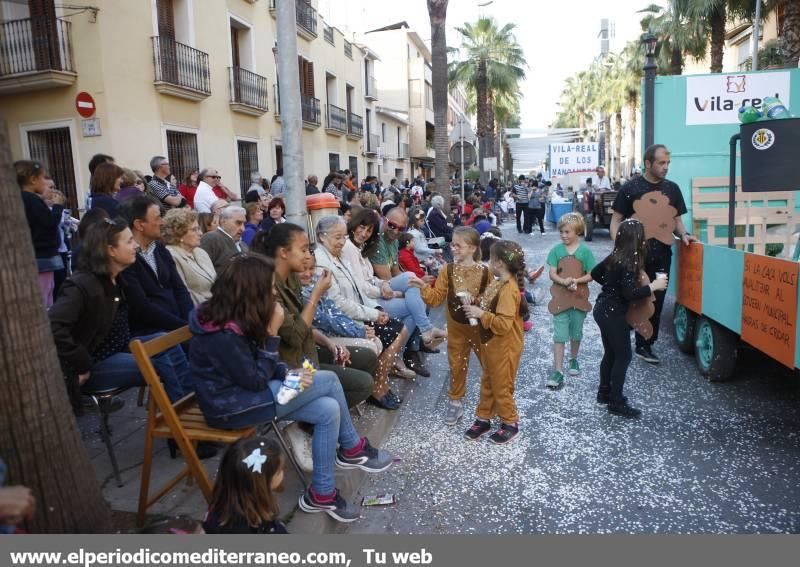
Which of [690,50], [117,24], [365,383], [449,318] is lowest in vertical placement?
[365,383]

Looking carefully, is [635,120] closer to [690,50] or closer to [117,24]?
[690,50]

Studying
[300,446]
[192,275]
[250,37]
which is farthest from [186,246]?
[250,37]

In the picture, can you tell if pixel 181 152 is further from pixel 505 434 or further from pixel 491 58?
pixel 491 58

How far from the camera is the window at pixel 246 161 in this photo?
653 inches

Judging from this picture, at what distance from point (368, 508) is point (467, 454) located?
85 centimetres

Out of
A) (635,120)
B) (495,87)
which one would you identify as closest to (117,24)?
(495,87)

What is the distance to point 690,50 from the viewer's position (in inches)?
1043

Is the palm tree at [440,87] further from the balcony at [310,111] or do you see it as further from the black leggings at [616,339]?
the black leggings at [616,339]

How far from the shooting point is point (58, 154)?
1195 centimetres

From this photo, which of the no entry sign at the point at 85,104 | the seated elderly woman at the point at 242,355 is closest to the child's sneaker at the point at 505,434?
the seated elderly woman at the point at 242,355

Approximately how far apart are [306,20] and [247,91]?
5.61m

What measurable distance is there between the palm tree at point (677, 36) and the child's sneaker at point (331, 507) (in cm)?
2290

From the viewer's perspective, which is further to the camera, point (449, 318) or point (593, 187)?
point (593, 187)

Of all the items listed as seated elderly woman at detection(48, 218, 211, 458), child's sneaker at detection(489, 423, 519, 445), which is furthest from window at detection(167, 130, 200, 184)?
child's sneaker at detection(489, 423, 519, 445)
